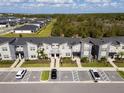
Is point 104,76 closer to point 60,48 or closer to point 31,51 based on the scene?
point 60,48

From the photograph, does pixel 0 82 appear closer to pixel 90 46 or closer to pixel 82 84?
pixel 82 84

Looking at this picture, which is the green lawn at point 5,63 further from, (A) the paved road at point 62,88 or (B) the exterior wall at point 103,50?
(B) the exterior wall at point 103,50

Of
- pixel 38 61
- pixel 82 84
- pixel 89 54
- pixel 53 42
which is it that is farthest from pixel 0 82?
pixel 89 54

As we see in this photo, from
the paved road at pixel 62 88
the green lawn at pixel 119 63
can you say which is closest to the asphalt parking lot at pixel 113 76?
the paved road at pixel 62 88

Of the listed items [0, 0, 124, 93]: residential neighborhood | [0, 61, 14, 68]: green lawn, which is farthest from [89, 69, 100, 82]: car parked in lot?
[0, 61, 14, 68]: green lawn

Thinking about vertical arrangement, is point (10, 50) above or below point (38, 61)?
above
